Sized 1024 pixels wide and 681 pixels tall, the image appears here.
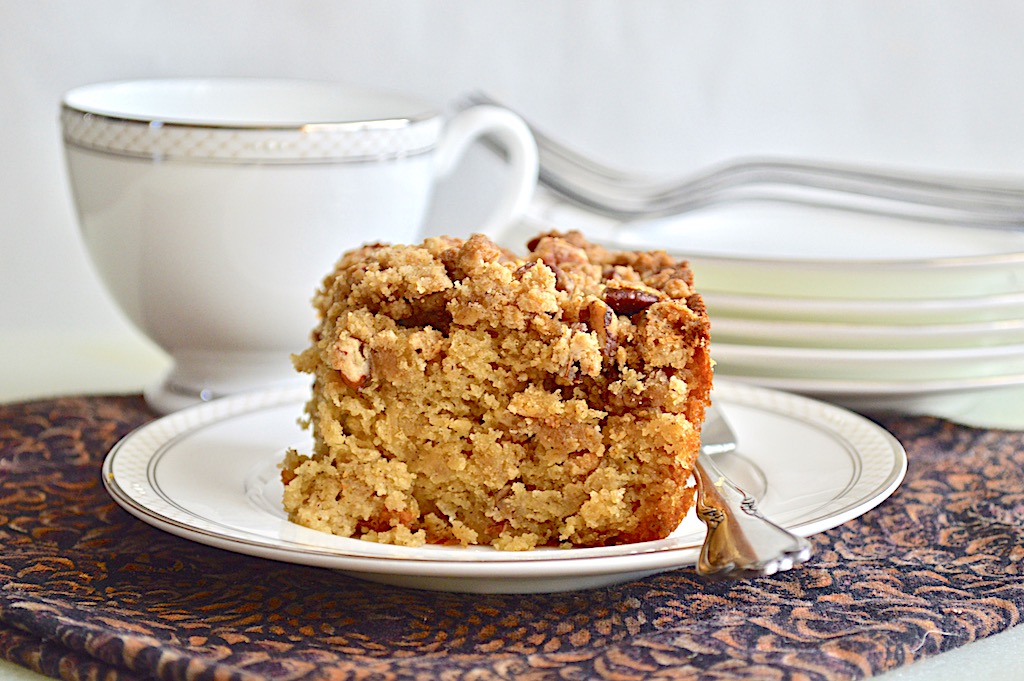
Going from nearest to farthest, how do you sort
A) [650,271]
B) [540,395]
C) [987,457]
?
[540,395] → [650,271] → [987,457]

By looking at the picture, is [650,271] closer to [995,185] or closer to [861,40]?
[995,185]

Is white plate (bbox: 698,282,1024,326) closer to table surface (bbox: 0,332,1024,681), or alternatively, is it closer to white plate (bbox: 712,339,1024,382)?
white plate (bbox: 712,339,1024,382)

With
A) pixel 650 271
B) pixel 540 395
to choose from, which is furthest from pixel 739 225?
pixel 540 395

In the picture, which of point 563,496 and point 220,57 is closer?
point 563,496

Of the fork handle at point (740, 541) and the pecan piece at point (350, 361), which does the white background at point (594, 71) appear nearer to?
the pecan piece at point (350, 361)

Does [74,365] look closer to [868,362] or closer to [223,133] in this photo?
[223,133]

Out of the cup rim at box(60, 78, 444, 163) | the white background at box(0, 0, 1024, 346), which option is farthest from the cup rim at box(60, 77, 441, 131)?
the white background at box(0, 0, 1024, 346)
